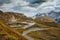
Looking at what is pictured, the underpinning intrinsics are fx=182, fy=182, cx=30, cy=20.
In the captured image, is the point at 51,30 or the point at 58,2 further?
the point at 58,2

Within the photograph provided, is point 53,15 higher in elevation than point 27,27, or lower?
higher

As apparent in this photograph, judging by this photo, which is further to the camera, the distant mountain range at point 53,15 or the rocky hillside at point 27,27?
the distant mountain range at point 53,15

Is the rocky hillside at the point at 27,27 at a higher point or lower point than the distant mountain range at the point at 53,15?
lower

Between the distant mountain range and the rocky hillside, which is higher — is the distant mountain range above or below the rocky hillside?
above

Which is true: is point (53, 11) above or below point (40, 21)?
above

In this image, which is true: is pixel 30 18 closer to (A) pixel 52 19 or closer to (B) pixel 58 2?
(A) pixel 52 19

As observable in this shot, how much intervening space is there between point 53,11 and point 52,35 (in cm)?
127

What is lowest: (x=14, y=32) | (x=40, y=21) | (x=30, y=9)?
(x=14, y=32)

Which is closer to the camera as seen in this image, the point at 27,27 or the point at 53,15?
the point at 27,27

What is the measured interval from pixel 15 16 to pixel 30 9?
0.82 meters

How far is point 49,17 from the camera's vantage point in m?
8.59

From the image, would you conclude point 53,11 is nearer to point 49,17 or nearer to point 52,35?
point 49,17

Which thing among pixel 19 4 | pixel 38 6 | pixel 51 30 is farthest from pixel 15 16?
pixel 51 30

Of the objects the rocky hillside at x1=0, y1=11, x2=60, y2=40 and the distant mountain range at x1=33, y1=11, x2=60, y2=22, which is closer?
the rocky hillside at x1=0, y1=11, x2=60, y2=40
